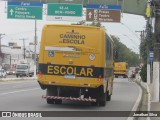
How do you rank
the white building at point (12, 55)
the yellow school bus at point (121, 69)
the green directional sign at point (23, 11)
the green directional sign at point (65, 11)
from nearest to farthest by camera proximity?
the green directional sign at point (65, 11), the green directional sign at point (23, 11), the yellow school bus at point (121, 69), the white building at point (12, 55)

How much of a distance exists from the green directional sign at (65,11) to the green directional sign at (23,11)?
44.2 inches

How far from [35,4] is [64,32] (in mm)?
20065

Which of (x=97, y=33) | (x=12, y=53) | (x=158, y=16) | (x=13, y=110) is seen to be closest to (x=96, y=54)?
(x=97, y=33)

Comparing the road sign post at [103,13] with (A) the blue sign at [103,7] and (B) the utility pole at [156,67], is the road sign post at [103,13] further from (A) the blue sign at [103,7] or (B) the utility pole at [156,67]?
(B) the utility pole at [156,67]

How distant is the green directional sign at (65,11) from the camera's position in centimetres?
3894

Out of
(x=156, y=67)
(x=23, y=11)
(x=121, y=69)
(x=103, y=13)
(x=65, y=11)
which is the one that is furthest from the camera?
(x=121, y=69)

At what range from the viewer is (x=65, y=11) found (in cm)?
3925

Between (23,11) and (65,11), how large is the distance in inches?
140

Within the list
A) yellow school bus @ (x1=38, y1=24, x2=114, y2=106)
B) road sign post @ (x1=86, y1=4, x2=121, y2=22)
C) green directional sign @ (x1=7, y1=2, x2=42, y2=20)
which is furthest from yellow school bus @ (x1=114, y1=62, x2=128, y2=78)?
yellow school bus @ (x1=38, y1=24, x2=114, y2=106)

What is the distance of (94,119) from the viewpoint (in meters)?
16.3

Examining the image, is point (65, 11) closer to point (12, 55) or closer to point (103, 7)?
point (103, 7)

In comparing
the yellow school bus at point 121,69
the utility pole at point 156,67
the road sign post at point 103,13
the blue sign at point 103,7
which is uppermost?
the blue sign at point 103,7

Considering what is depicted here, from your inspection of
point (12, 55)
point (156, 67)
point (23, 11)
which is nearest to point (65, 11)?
point (23, 11)

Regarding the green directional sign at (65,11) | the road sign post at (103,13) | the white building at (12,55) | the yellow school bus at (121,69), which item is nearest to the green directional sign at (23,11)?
the green directional sign at (65,11)
